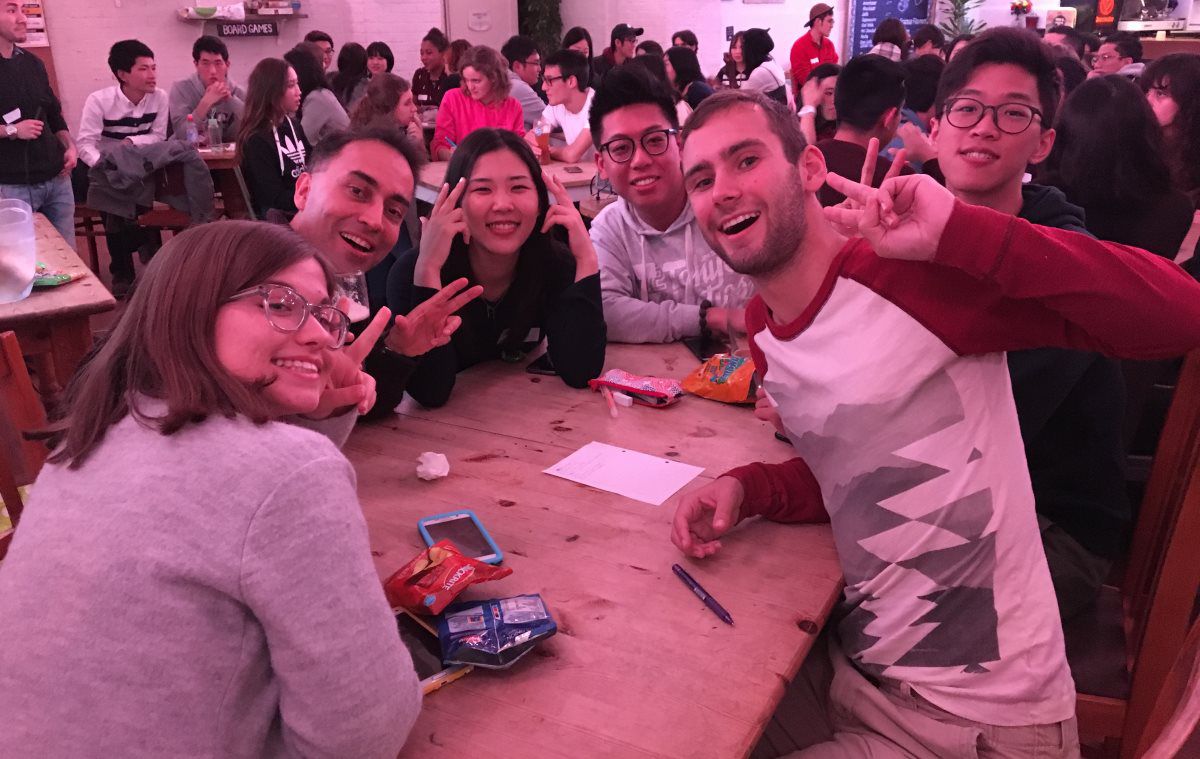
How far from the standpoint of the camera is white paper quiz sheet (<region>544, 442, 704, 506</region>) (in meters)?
1.51

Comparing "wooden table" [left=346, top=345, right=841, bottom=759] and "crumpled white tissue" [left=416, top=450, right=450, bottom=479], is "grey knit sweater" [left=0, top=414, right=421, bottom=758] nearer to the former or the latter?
"wooden table" [left=346, top=345, right=841, bottom=759]

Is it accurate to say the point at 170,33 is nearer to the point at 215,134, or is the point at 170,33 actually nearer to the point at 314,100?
the point at 215,134

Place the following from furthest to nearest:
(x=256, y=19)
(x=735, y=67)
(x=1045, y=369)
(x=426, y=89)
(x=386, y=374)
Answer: (x=735, y=67)
(x=256, y=19)
(x=426, y=89)
(x=386, y=374)
(x=1045, y=369)

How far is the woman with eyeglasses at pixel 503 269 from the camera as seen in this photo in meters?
2.04

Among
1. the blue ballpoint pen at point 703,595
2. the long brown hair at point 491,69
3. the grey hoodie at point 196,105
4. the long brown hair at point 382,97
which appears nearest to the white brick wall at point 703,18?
the long brown hair at point 491,69

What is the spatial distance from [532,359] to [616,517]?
0.89 metres

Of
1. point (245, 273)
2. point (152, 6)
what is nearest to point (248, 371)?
point (245, 273)

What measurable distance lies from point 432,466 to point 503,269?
0.81m

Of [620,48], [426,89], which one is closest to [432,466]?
[426,89]

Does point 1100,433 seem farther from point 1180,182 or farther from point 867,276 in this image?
point 1180,182

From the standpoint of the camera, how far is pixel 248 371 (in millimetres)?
988

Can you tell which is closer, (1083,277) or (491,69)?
(1083,277)

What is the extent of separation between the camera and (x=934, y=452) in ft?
4.19

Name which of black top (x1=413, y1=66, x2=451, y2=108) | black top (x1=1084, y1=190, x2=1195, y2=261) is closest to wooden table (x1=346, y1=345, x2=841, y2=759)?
black top (x1=1084, y1=190, x2=1195, y2=261)
